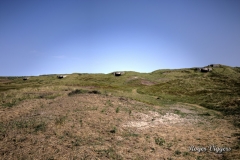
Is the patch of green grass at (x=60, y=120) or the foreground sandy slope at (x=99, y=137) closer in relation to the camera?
the foreground sandy slope at (x=99, y=137)

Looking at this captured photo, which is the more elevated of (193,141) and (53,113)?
(53,113)

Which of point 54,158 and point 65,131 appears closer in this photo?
point 54,158

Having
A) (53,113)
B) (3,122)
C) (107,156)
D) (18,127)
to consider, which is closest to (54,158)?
(107,156)

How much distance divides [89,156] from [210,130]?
51.6 ft

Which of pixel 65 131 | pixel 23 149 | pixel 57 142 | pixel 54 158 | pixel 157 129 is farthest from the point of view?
pixel 157 129

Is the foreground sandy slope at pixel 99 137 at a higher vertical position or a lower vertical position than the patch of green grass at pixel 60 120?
lower

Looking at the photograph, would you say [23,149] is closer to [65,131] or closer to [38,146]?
[38,146]

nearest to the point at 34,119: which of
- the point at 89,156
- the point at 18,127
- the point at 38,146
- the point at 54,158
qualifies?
the point at 18,127

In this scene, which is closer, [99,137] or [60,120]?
[99,137]

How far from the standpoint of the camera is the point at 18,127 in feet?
59.6

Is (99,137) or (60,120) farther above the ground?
(60,120)

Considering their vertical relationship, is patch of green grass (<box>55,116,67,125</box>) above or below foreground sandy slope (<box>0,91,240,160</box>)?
above

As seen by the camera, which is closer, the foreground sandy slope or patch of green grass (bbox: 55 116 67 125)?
the foreground sandy slope

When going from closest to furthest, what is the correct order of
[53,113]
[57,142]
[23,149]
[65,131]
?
[23,149] < [57,142] < [65,131] < [53,113]
